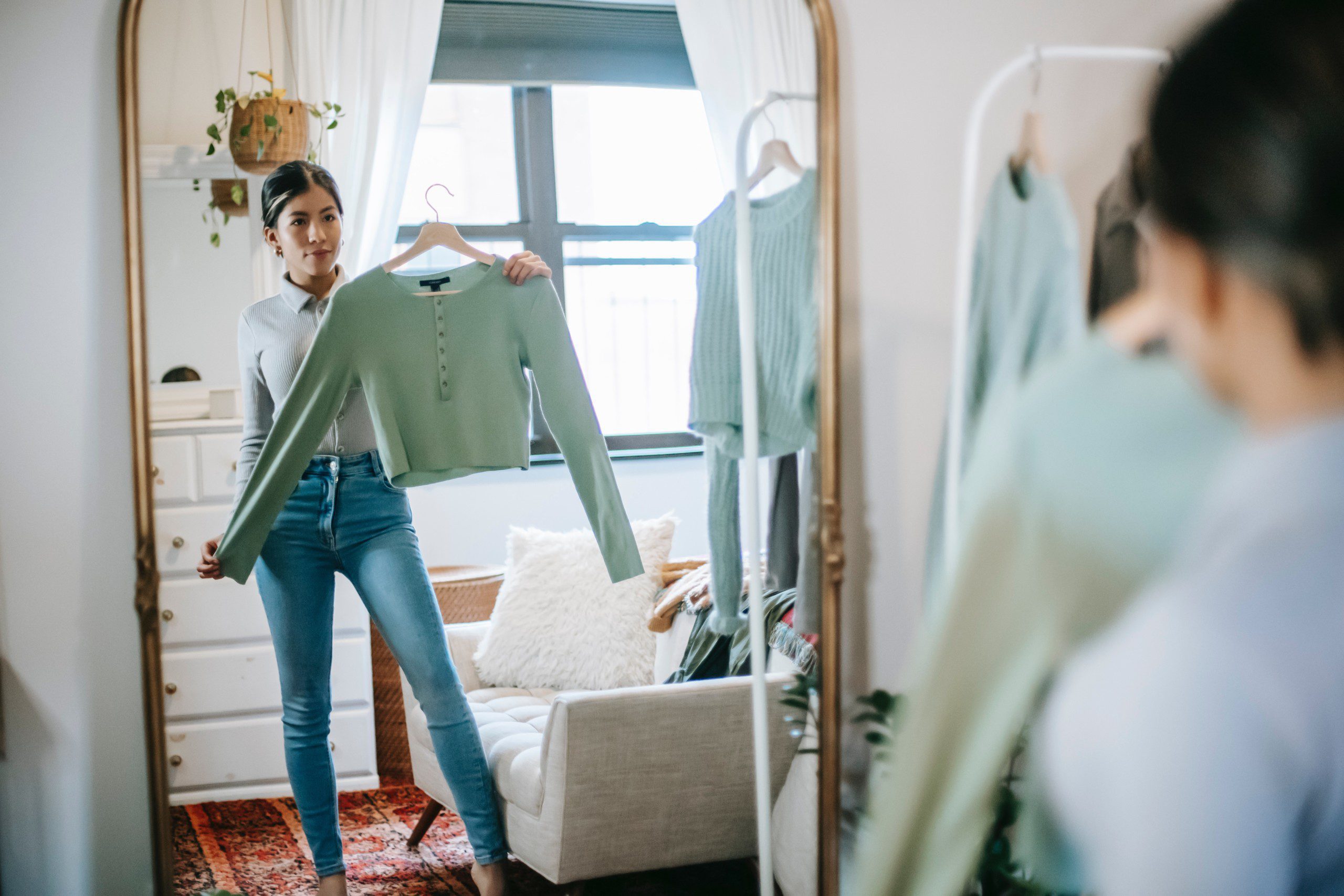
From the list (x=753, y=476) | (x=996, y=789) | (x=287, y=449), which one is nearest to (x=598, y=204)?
(x=753, y=476)

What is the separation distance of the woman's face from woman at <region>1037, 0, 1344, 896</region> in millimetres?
1011

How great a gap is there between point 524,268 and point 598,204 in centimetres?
14

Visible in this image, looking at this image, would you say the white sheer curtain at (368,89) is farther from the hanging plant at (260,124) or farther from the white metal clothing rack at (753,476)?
the white metal clothing rack at (753,476)

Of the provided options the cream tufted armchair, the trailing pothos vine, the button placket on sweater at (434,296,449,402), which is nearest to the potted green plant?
the button placket on sweater at (434,296,449,402)

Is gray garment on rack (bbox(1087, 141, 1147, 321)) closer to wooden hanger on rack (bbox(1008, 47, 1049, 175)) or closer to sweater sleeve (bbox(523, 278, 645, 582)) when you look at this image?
wooden hanger on rack (bbox(1008, 47, 1049, 175))

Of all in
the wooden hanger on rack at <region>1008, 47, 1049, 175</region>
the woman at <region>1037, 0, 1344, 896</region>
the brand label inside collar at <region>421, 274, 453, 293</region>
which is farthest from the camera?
the brand label inside collar at <region>421, 274, 453, 293</region>

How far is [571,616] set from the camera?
4.86 feet

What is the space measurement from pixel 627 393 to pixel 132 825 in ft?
2.96

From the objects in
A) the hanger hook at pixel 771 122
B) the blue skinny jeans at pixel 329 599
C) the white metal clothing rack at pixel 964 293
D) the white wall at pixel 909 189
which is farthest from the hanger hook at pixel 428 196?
the white metal clothing rack at pixel 964 293

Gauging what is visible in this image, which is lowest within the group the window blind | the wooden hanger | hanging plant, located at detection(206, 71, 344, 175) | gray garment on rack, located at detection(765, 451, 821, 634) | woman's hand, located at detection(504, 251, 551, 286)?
gray garment on rack, located at detection(765, 451, 821, 634)

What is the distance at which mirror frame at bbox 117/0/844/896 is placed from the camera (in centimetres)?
119

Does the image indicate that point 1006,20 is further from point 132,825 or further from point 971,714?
point 132,825

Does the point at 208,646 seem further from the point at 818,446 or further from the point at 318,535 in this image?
the point at 818,446

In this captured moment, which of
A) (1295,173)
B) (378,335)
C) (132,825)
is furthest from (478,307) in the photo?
(1295,173)
